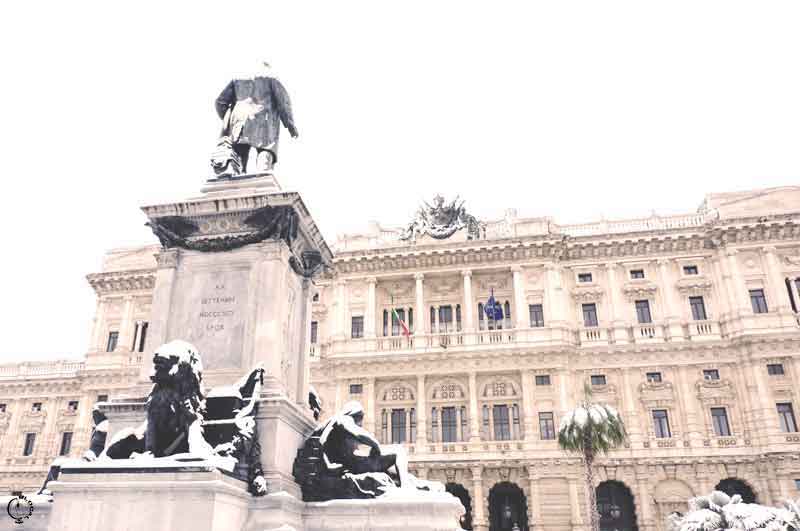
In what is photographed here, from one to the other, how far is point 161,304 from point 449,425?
1187 inches

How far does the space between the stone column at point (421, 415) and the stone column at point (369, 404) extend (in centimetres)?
273

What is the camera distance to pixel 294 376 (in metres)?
9.76

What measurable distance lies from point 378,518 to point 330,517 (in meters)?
0.61

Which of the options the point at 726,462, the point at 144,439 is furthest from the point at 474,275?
the point at 144,439

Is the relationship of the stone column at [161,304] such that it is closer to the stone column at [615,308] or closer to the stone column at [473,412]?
the stone column at [473,412]

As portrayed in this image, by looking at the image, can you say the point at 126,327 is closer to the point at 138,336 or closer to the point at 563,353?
the point at 138,336

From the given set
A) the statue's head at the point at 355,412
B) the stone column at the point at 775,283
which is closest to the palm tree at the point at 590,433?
the stone column at the point at 775,283

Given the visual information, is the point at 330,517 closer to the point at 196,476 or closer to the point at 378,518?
the point at 378,518

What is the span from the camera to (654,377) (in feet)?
121

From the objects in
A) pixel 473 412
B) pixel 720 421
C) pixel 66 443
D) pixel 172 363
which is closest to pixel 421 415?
pixel 473 412

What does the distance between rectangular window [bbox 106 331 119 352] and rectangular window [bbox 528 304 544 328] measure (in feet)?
93.5

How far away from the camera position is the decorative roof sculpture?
41719mm

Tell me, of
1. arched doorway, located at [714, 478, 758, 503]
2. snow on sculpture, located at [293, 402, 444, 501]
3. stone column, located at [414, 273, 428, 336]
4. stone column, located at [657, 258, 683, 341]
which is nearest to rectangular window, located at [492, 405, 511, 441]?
stone column, located at [414, 273, 428, 336]

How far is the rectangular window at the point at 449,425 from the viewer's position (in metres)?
37.0
